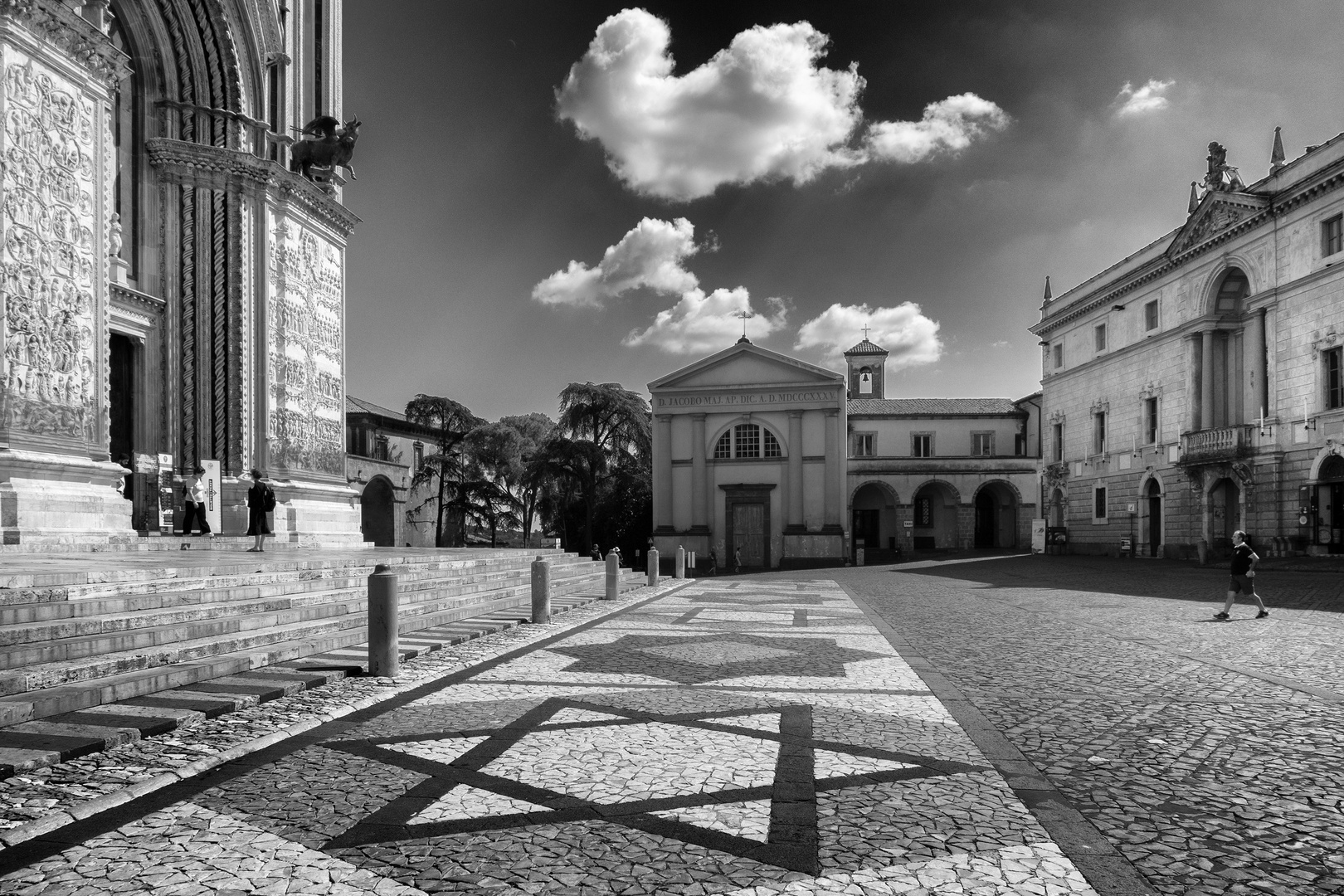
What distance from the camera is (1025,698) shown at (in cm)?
658

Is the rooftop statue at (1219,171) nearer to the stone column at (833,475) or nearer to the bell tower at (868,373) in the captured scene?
the stone column at (833,475)

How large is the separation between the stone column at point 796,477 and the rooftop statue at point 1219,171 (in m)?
18.3

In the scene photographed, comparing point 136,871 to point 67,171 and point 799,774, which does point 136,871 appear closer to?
point 799,774

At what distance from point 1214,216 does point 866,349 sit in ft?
115

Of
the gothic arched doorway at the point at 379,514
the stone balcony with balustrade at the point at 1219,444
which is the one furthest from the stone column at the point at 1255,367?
the gothic arched doorway at the point at 379,514

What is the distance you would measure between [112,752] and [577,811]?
110 inches

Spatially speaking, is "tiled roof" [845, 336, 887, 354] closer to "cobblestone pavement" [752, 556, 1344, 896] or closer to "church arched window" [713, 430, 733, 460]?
Result: "church arched window" [713, 430, 733, 460]

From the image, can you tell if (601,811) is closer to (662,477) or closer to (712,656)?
(712,656)

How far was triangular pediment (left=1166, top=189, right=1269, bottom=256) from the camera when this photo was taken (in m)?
28.2

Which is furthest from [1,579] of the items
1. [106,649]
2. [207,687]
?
[207,687]

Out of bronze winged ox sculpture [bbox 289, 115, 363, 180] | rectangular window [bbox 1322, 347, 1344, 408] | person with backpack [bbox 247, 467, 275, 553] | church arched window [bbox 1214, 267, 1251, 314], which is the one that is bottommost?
person with backpack [bbox 247, 467, 275, 553]

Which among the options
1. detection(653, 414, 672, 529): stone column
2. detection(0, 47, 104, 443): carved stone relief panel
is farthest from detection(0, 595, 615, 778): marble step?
detection(653, 414, 672, 529): stone column

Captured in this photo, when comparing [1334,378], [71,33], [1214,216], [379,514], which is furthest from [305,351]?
[1214,216]

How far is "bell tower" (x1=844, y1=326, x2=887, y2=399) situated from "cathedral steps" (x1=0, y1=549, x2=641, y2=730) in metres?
56.5
